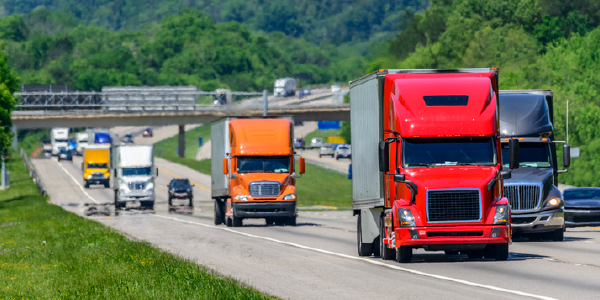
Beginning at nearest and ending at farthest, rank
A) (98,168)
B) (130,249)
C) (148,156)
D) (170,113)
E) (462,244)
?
(462,244) < (130,249) < (148,156) < (98,168) < (170,113)

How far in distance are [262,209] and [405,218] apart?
57.9ft

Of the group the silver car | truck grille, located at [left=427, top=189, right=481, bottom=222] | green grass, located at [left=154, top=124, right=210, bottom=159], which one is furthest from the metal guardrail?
truck grille, located at [left=427, top=189, right=481, bottom=222]

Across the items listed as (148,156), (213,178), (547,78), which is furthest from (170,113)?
(213,178)

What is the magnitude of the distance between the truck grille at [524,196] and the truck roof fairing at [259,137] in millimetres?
12875

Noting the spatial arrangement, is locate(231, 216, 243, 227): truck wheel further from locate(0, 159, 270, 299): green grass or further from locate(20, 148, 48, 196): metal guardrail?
locate(20, 148, 48, 196): metal guardrail

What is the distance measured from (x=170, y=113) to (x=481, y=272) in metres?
90.3

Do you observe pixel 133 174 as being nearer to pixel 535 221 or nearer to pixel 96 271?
pixel 535 221

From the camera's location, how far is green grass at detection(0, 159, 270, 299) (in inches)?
572

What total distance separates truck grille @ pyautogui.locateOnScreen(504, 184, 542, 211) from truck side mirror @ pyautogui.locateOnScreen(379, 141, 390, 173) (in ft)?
22.2

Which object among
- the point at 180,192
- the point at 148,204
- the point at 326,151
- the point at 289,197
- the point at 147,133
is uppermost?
the point at 147,133

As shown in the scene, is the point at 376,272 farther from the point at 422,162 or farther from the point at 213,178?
the point at 213,178

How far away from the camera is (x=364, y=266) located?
19953 millimetres

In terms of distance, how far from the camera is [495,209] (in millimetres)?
19281

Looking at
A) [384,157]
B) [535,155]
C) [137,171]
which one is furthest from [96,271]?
[137,171]
